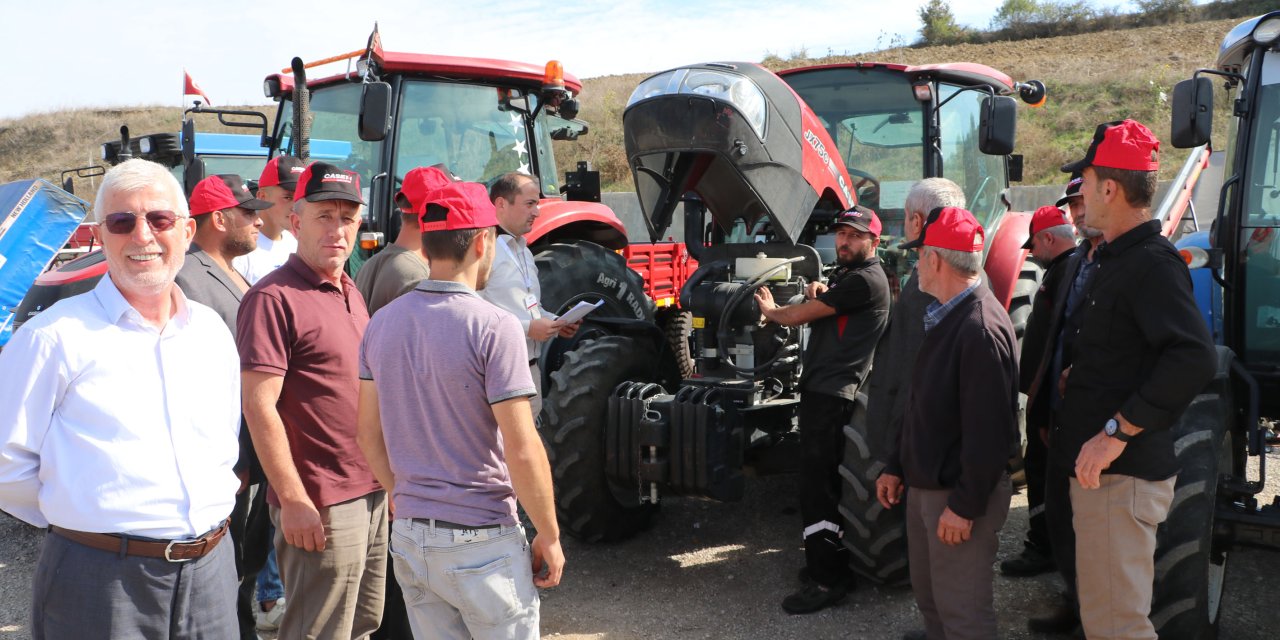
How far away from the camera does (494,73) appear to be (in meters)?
5.79

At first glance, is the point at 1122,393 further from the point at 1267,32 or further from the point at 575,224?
the point at 575,224

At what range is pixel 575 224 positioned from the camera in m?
5.92

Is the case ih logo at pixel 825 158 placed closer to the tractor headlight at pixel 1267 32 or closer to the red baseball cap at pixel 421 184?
the tractor headlight at pixel 1267 32

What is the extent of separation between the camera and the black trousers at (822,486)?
155 inches

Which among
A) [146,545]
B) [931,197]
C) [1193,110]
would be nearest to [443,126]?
[931,197]

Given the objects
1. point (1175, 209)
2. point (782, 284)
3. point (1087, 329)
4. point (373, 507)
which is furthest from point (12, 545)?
point (1175, 209)

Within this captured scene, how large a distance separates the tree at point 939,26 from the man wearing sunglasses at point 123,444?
3339 cm

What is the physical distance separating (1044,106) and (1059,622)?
49.0 ft

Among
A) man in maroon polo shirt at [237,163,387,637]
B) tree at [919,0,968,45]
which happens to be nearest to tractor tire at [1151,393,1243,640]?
man in maroon polo shirt at [237,163,387,637]

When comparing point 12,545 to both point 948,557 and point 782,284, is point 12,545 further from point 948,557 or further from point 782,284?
point 948,557

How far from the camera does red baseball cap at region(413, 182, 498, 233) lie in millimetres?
2277

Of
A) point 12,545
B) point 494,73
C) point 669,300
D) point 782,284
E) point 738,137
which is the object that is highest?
point 494,73

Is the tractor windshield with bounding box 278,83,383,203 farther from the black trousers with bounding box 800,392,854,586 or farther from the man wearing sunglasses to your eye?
the man wearing sunglasses

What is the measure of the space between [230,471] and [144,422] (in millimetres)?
281
